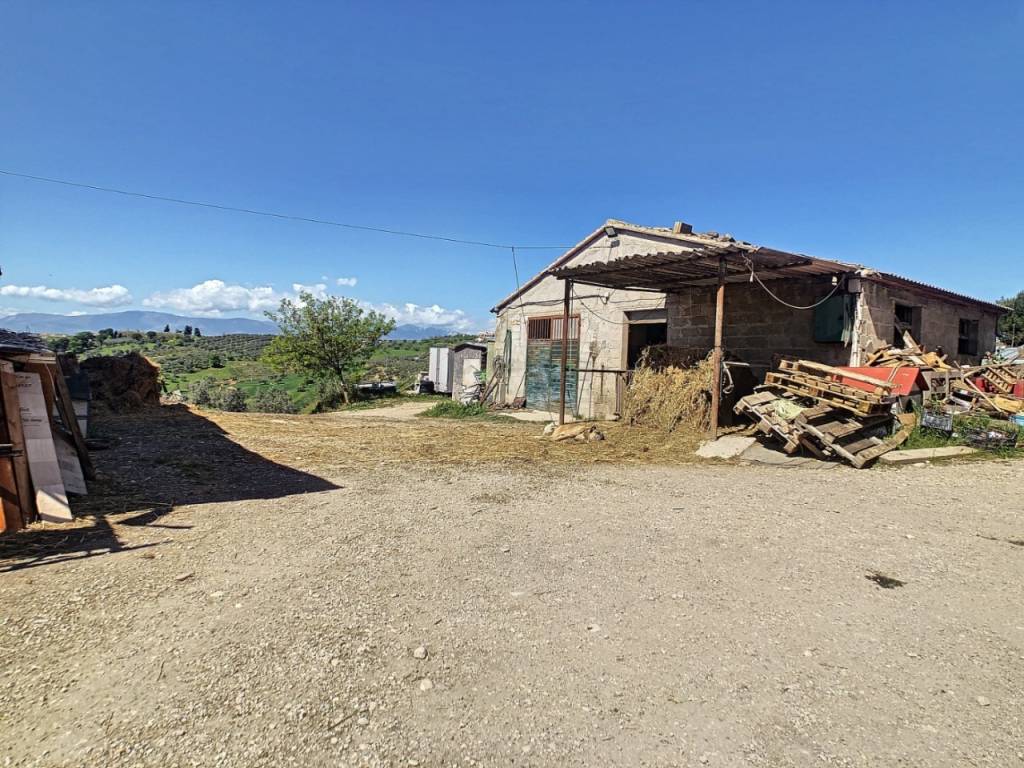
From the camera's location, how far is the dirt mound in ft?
43.5

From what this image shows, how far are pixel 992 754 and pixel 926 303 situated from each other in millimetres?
13488

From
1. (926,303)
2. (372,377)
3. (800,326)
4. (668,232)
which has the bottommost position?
(372,377)

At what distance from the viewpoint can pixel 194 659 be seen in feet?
8.46

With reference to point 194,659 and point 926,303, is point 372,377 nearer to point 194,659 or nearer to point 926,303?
point 926,303

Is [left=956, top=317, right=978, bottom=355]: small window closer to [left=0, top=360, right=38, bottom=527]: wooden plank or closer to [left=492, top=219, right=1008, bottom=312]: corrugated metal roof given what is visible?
[left=492, top=219, right=1008, bottom=312]: corrugated metal roof

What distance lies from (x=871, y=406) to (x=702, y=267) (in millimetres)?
3708

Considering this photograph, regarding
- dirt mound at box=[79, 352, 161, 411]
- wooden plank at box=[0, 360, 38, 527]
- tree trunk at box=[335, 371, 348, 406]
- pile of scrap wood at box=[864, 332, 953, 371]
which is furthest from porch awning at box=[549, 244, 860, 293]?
tree trunk at box=[335, 371, 348, 406]

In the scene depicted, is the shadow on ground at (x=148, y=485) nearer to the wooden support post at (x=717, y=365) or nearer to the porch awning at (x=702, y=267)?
the porch awning at (x=702, y=267)

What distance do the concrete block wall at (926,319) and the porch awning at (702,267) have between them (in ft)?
3.76

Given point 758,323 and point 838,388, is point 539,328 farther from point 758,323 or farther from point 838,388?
point 838,388

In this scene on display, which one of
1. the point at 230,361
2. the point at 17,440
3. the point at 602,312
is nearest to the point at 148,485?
the point at 17,440

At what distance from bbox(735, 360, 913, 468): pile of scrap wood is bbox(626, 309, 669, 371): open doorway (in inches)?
189

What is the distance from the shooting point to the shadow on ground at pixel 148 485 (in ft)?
13.2

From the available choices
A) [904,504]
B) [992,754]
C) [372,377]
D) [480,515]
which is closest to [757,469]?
[904,504]
